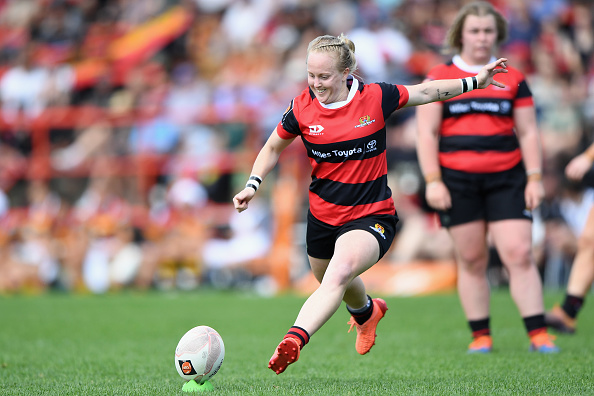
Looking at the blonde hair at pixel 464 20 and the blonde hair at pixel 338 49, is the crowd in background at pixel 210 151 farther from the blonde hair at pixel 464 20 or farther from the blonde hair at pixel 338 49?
the blonde hair at pixel 338 49

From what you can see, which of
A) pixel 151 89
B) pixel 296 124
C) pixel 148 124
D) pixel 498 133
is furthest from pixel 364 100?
pixel 151 89

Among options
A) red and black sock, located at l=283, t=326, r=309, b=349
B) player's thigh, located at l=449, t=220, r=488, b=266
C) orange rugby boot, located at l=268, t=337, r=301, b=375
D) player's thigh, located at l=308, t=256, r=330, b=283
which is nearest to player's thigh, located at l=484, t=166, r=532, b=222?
player's thigh, located at l=449, t=220, r=488, b=266

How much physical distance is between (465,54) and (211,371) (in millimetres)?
3331

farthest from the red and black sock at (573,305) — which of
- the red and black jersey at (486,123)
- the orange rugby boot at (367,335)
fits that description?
the orange rugby boot at (367,335)

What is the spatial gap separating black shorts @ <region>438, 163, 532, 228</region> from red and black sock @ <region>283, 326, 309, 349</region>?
2.32 meters

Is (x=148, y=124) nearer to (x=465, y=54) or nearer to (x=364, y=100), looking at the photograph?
(x=465, y=54)

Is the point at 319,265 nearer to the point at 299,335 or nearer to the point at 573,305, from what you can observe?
the point at 299,335

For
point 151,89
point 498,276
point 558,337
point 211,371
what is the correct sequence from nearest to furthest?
point 211,371 → point 558,337 → point 498,276 → point 151,89

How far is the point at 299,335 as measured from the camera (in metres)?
4.45

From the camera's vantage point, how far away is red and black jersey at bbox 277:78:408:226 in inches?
195

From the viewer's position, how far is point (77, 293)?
13133 mm

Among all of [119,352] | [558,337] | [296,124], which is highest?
[296,124]

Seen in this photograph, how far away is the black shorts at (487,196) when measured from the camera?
6258mm

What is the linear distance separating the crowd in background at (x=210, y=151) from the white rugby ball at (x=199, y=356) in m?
7.21
